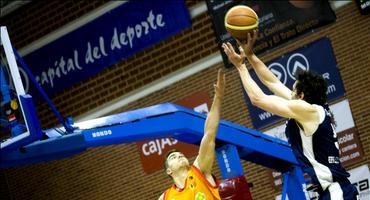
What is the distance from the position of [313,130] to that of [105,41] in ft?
28.5

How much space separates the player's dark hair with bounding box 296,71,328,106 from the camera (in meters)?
4.66

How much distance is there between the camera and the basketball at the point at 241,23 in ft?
17.1

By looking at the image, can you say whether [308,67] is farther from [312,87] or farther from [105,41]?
[312,87]

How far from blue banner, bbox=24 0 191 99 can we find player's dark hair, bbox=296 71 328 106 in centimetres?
753

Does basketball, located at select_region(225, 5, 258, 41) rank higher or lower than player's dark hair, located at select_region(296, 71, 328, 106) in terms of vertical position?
higher

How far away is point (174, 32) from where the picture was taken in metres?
12.3

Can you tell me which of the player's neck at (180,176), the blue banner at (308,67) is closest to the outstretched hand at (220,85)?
the player's neck at (180,176)

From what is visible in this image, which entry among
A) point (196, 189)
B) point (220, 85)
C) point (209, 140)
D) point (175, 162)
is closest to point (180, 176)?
point (175, 162)

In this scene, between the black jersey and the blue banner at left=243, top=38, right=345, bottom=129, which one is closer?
the black jersey

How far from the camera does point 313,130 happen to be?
4.55 meters

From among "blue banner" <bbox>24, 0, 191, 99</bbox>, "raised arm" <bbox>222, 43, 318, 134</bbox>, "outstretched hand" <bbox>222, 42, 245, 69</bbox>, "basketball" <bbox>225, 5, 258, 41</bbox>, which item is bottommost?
"raised arm" <bbox>222, 43, 318, 134</bbox>

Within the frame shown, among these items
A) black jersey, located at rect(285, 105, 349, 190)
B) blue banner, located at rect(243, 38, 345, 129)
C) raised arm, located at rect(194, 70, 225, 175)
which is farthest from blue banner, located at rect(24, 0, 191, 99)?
black jersey, located at rect(285, 105, 349, 190)

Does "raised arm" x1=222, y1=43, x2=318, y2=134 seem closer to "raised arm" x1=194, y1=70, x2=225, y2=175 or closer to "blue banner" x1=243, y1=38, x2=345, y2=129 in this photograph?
"raised arm" x1=194, y1=70, x2=225, y2=175

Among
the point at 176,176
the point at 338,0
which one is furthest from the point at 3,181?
the point at 176,176
